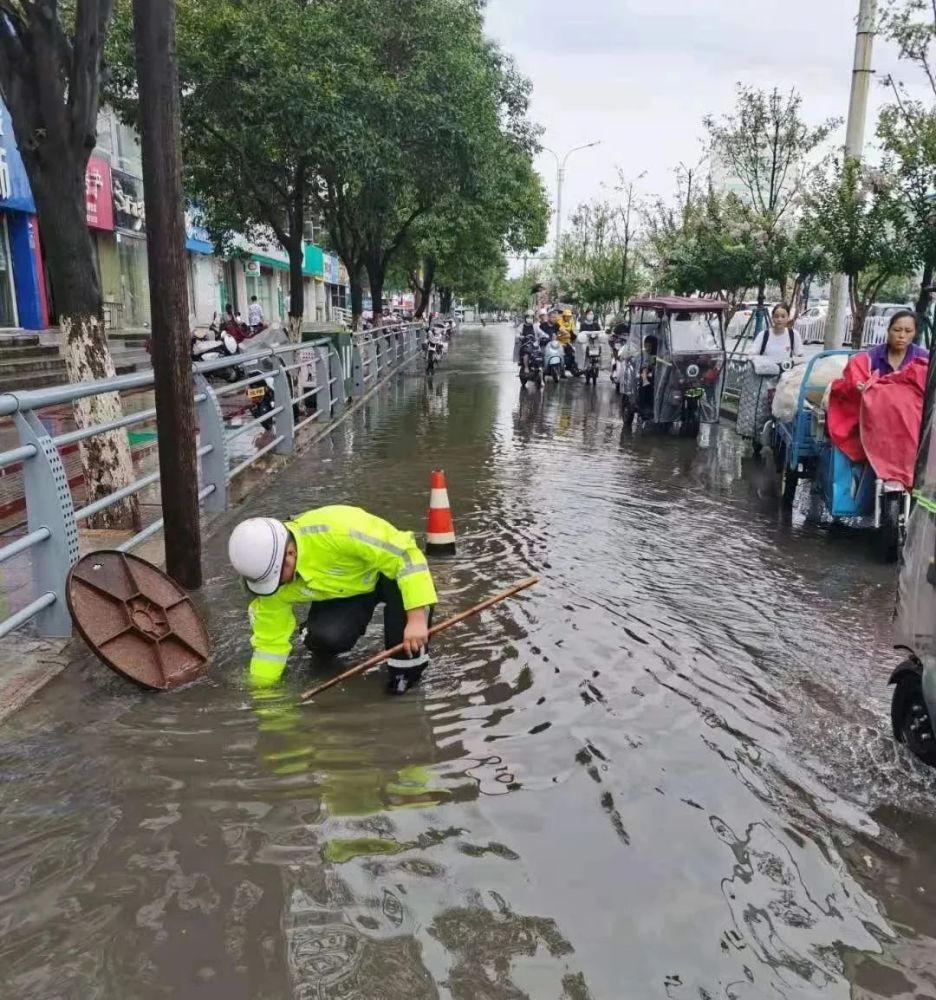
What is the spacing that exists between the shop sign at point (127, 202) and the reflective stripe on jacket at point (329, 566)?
21.0 meters

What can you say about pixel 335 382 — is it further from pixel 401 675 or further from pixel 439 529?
pixel 401 675

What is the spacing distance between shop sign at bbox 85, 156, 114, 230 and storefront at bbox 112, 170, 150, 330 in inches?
18.0

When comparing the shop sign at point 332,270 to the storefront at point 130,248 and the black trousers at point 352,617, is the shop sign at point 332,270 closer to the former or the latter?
the storefront at point 130,248

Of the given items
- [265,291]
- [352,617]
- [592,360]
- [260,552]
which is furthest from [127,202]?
[260,552]

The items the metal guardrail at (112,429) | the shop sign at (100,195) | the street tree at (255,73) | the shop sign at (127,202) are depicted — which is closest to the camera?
the metal guardrail at (112,429)

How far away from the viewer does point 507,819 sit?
3.01 metres

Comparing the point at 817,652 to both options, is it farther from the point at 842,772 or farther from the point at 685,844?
the point at 685,844

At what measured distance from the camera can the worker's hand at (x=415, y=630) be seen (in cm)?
382

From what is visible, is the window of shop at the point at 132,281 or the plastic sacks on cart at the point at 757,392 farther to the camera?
the window of shop at the point at 132,281

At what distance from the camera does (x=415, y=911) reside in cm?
255

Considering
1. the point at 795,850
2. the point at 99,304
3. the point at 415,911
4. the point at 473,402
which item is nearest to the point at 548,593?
the point at 795,850

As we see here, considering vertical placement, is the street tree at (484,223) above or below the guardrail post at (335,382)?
above

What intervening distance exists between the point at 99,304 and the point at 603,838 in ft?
16.8

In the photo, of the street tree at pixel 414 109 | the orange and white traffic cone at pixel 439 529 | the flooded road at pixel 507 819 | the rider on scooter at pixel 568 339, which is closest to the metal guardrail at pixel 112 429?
the flooded road at pixel 507 819
